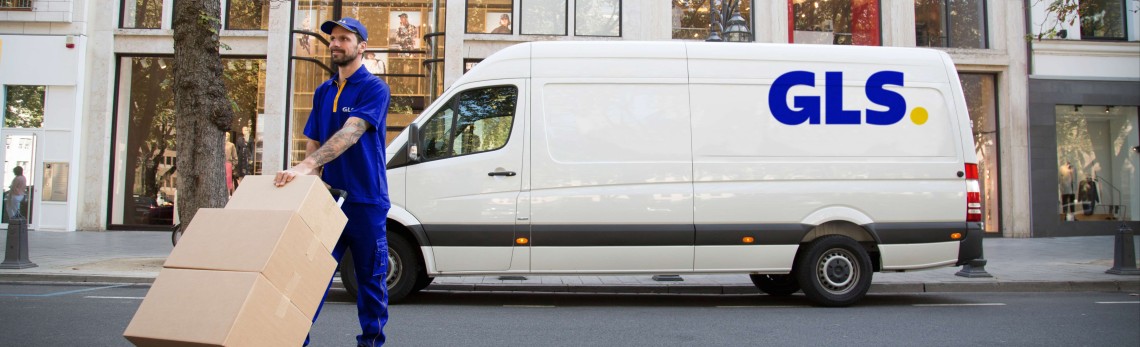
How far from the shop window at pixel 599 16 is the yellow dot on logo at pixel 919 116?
1013cm

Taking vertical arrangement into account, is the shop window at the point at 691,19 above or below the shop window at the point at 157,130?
above

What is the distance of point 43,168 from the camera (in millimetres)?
16438

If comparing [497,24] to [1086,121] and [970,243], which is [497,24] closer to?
→ [970,243]

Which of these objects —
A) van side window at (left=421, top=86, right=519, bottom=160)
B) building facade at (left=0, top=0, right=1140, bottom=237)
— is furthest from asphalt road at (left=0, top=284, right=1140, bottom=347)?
building facade at (left=0, top=0, right=1140, bottom=237)

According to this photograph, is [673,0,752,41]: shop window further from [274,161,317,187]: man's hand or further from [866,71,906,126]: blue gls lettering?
[274,161,317,187]: man's hand

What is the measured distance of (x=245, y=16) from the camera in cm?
1714

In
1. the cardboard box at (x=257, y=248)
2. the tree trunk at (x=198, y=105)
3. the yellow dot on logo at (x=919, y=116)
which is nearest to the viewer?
the cardboard box at (x=257, y=248)

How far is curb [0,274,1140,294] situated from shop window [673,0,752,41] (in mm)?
9674

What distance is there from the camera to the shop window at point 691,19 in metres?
17.4

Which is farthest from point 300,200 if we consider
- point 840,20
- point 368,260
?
point 840,20

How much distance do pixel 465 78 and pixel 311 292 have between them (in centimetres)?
428

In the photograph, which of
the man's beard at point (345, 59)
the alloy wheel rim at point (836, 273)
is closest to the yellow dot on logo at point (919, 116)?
the alloy wheel rim at point (836, 273)

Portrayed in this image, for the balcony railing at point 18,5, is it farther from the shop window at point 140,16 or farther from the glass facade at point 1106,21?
the glass facade at point 1106,21

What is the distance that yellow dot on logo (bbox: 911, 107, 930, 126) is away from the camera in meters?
7.52
